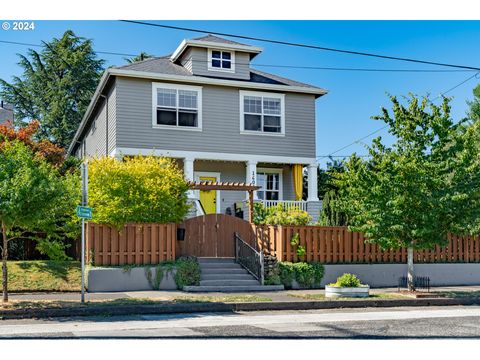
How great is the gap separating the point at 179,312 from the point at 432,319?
5.63m

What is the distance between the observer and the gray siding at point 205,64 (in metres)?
26.0

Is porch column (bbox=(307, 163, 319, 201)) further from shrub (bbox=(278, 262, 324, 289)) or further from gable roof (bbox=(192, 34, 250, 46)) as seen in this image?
shrub (bbox=(278, 262, 324, 289))

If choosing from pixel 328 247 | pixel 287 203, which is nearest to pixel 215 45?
pixel 287 203

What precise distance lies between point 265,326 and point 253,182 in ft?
46.7

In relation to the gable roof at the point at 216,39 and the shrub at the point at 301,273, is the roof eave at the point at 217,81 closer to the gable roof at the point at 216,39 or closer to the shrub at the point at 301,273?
the gable roof at the point at 216,39

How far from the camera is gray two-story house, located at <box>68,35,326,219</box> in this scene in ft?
81.0

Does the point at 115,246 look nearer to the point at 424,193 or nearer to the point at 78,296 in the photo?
the point at 78,296

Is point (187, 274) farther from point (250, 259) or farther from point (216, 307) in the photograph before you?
point (216, 307)

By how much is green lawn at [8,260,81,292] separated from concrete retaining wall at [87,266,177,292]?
552mm

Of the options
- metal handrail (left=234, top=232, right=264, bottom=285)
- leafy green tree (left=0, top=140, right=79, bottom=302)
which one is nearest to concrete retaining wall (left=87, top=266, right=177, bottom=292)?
metal handrail (left=234, top=232, right=264, bottom=285)

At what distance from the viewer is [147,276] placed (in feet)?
59.3

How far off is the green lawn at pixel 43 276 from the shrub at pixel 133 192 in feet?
5.95

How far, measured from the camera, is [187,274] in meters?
18.2

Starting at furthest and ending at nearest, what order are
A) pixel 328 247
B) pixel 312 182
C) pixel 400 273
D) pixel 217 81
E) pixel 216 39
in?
pixel 216 39, pixel 312 182, pixel 217 81, pixel 400 273, pixel 328 247
